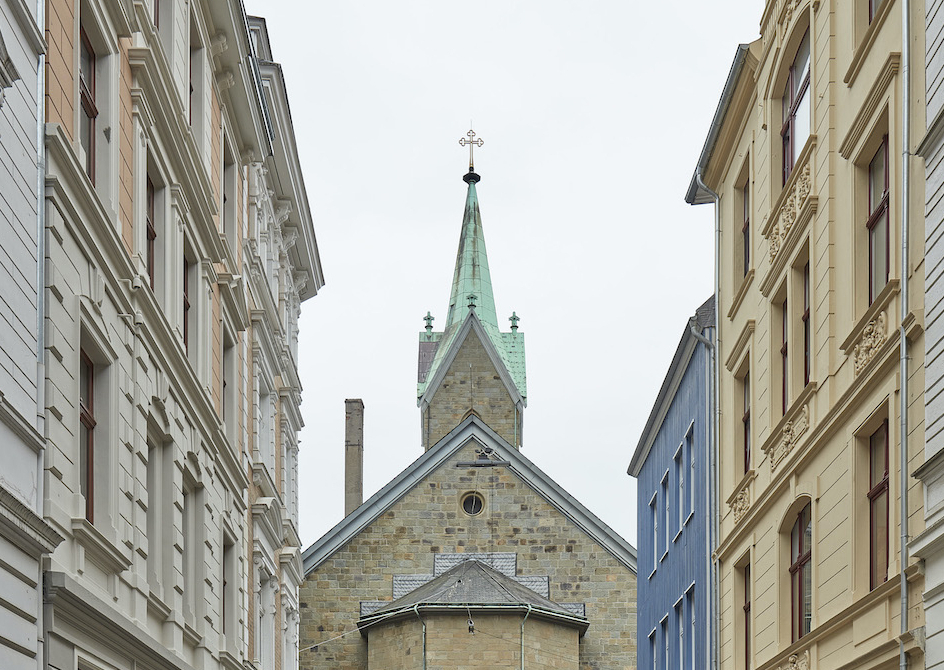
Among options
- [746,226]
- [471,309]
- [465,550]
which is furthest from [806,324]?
[471,309]

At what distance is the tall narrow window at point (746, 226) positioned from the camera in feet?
67.6

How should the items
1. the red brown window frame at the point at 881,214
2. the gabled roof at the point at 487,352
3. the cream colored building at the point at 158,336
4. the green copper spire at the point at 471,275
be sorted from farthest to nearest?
the green copper spire at the point at 471,275 → the gabled roof at the point at 487,352 → the red brown window frame at the point at 881,214 → the cream colored building at the point at 158,336

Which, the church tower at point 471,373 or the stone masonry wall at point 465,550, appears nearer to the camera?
the stone masonry wall at point 465,550

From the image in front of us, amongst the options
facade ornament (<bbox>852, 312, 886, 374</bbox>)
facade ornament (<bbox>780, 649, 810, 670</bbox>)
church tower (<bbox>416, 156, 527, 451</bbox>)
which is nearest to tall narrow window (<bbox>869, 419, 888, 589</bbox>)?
facade ornament (<bbox>852, 312, 886, 374</bbox>)

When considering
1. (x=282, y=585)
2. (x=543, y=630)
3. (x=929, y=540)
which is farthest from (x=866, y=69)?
(x=543, y=630)

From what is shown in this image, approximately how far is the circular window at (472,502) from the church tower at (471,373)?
8123 millimetres

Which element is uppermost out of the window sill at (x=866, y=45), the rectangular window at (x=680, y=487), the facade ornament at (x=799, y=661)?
the window sill at (x=866, y=45)

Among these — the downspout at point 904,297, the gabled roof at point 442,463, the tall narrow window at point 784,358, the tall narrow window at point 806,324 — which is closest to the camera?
the downspout at point 904,297

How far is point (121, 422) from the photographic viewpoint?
43.6 feet

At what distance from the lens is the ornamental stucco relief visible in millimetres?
16594

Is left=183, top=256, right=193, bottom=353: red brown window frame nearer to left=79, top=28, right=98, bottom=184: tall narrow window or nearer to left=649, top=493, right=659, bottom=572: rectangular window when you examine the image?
left=79, top=28, right=98, bottom=184: tall narrow window

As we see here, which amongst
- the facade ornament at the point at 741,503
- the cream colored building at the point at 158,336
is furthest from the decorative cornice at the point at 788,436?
the cream colored building at the point at 158,336

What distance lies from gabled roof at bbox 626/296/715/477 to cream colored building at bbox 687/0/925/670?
2.66 feet

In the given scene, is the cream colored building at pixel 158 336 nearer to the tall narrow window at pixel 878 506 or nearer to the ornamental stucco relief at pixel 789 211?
the tall narrow window at pixel 878 506
